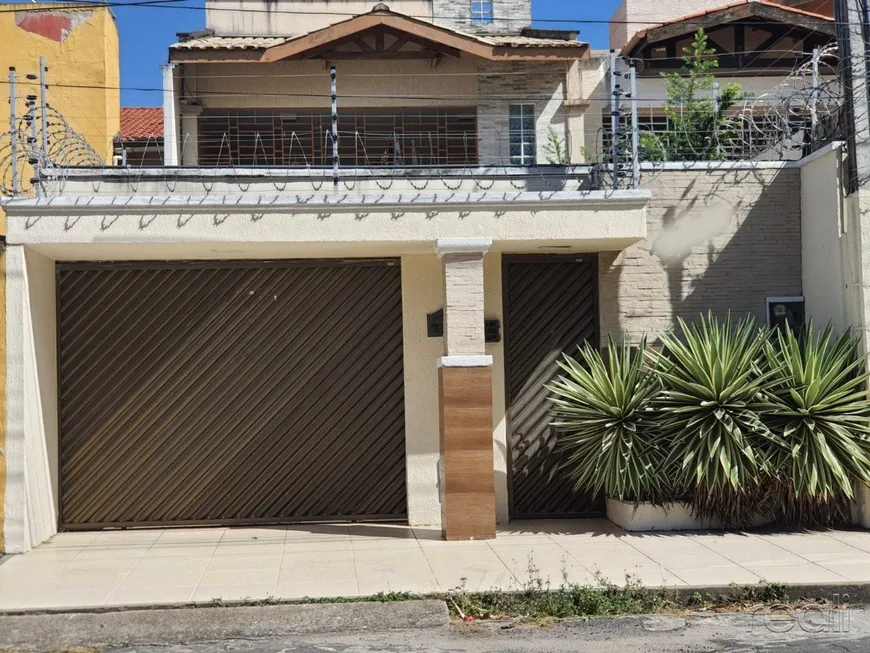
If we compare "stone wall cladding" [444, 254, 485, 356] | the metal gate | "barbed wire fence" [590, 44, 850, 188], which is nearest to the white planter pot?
the metal gate

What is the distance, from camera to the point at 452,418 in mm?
10641

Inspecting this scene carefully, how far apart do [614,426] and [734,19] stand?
1429cm

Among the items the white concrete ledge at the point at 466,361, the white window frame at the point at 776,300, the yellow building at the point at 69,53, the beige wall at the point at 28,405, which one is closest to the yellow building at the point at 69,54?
the yellow building at the point at 69,53

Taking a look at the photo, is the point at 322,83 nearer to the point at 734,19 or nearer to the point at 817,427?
the point at 734,19

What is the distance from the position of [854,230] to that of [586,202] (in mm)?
2766

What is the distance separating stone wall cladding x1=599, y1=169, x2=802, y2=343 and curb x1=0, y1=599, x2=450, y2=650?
5.14 meters

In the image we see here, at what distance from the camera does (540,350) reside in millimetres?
12086

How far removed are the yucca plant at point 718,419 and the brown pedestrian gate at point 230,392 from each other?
311 centimetres

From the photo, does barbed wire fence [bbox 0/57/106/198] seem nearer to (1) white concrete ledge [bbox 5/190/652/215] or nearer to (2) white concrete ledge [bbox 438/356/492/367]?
(1) white concrete ledge [bbox 5/190/652/215]

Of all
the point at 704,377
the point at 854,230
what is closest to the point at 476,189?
the point at 704,377

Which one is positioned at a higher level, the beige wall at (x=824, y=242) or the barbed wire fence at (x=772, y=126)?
the barbed wire fence at (x=772, y=126)

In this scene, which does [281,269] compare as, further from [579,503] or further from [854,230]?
[854,230]

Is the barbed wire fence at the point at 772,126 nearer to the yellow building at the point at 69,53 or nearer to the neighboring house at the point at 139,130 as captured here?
the neighboring house at the point at 139,130

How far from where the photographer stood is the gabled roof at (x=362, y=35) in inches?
677
